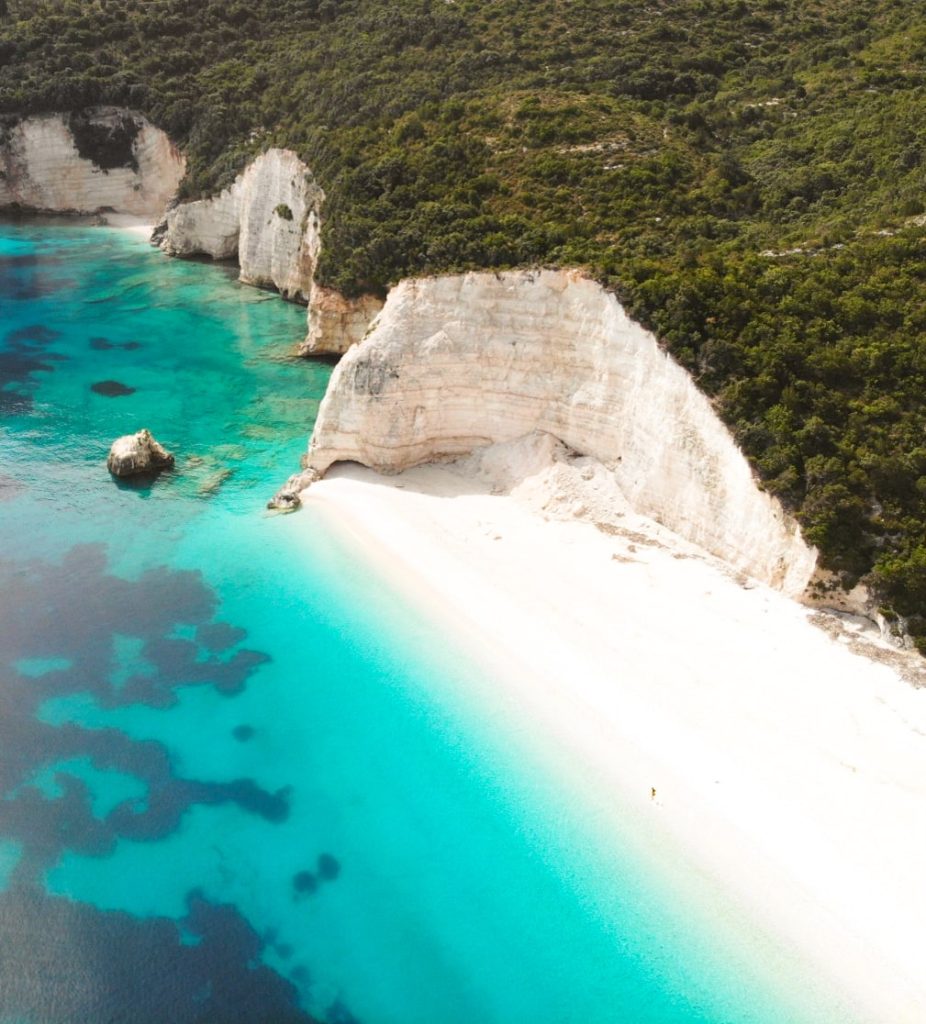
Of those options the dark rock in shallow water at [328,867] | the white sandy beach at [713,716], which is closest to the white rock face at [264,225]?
the white sandy beach at [713,716]

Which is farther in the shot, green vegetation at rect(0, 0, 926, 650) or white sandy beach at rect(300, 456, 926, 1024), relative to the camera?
green vegetation at rect(0, 0, 926, 650)

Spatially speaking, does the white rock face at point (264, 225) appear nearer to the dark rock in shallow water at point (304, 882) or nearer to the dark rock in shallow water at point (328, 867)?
the dark rock in shallow water at point (328, 867)

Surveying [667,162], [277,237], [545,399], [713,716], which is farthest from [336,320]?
[713,716]

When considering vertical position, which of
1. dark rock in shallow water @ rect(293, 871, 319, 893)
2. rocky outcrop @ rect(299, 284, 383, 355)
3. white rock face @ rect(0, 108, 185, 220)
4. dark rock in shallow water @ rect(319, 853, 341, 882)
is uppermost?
white rock face @ rect(0, 108, 185, 220)

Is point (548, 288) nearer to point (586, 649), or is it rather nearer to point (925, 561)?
point (586, 649)

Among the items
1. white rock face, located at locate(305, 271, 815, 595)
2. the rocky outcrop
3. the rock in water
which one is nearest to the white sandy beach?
white rock face, located at locate(305, 271, 815, 595)

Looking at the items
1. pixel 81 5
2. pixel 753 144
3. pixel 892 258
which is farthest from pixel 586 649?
pixel 81 5

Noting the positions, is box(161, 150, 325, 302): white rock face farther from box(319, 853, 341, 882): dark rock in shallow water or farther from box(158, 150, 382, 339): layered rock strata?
box(319, 853, 341, 882): dark rock in shallow water
